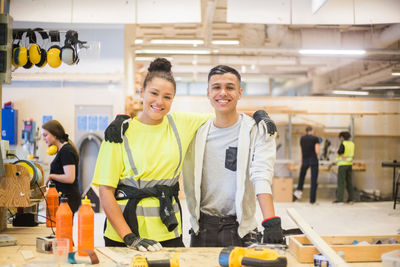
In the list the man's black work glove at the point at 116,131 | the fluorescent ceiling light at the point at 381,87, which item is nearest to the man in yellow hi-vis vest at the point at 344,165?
the fluorescent ceiling light at the point at 381,87

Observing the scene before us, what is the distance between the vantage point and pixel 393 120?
10.6m

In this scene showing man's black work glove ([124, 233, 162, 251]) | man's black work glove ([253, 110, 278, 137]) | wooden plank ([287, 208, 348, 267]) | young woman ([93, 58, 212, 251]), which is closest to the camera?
wooden plank ([287, 208, 348, 267])

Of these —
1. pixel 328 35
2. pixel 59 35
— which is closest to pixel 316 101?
pixel 328 35

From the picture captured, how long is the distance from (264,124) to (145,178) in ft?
2.30

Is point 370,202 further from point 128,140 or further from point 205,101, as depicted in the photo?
point 128,140

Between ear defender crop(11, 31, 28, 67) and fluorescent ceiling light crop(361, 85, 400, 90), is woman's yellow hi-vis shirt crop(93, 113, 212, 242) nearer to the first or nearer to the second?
ear defender crop(11, 31, 28, 67)

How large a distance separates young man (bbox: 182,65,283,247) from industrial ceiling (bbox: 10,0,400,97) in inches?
118

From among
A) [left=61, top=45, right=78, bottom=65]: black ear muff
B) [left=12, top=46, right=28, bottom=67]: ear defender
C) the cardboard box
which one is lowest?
the cardboard box

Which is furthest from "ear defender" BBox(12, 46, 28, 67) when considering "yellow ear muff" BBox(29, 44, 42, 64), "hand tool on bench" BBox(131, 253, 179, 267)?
"hand tool on bench" BBox(131, 253, 179, 267)

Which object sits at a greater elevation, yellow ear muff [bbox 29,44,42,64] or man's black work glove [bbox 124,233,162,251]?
yellow ear muff [bbox 29,44,42,64]

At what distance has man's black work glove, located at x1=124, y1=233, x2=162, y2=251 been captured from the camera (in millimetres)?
1854

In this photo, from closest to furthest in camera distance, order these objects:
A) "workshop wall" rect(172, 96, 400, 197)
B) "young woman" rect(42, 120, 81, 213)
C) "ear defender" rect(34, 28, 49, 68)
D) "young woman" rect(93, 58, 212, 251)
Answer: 1. "young woman" rect(93, 58, 212, 251)
2. "ear defender" rect(34, 28, 49, 68)
3. "young woman" rect(42, 120, 81, 213)
4. "workshop wall" rect(172, 96, 400, 197)

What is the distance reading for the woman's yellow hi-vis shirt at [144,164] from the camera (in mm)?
1993

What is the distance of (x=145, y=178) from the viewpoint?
2.01 meters
